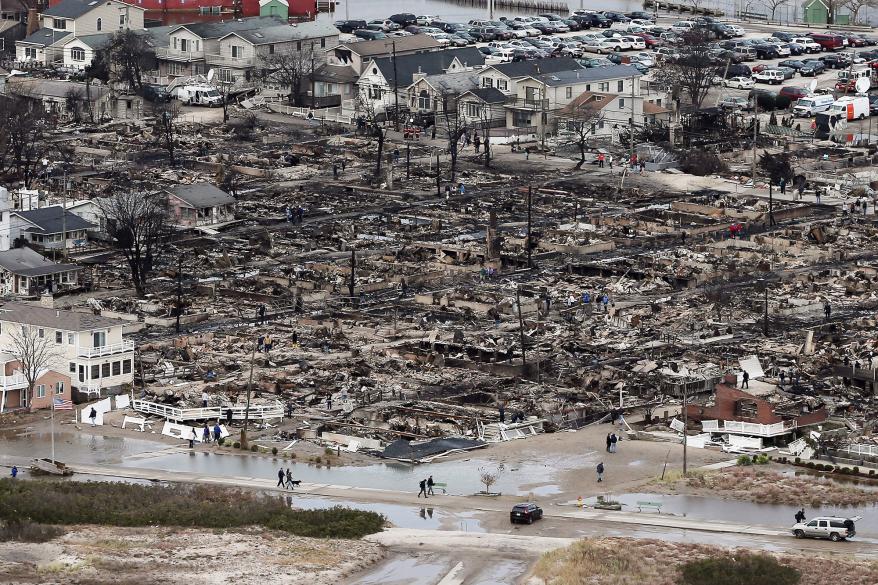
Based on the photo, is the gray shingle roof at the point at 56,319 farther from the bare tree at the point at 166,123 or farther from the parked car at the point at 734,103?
the parked car at the point at 734,103

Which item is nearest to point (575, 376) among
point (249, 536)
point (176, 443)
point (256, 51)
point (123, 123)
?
point (176, 443)

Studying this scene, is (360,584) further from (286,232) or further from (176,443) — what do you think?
(286,232)

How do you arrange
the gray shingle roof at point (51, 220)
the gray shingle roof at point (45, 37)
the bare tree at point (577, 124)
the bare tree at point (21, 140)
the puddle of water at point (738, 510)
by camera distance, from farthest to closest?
the gray shingle roof at point (45, 37) → the bare tree at point (577, 124) → the bare tree at point (21, 140) → the gray shingle roof at point (51, 220) → the puddle of water at point (738, 510)

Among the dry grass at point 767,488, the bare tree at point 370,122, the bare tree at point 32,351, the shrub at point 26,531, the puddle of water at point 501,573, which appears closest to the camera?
the puddle of water at point 501,573

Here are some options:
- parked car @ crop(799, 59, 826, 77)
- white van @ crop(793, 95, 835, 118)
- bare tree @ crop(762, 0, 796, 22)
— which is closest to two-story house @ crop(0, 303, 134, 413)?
white van @ crop(793, 95, 835, 118)

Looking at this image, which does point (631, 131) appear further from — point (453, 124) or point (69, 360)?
point (69, 360)

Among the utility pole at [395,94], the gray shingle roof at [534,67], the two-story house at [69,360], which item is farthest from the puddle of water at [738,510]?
the gray shingle roof at [534,67]

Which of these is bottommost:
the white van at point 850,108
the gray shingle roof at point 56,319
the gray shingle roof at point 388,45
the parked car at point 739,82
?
the gray shingle roof at point 56,319
